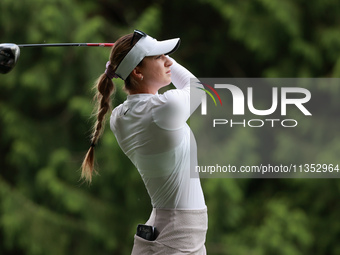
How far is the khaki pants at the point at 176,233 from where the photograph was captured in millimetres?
2363

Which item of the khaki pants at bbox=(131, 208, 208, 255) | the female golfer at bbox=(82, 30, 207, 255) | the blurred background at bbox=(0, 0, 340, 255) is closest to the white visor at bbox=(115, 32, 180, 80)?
the female golfer at bbox=(82, 30, 207, 255)

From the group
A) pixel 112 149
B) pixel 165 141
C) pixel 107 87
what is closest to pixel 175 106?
pixel 165 141

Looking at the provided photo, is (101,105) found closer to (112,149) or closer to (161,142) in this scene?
(161,142)

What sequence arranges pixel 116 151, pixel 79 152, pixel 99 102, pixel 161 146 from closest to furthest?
pixel 161 146 < pixel 99 102 < pixel 116 151 < pixel 79 152

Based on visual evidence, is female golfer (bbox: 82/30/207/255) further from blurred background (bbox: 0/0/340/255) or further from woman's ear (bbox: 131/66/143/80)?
blurred background (bbox: 0/0/340/255)

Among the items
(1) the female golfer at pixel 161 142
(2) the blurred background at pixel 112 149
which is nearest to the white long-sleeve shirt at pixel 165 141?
(1) the female golfer at pixel 161 142

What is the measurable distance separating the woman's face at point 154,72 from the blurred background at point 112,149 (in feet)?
13.7

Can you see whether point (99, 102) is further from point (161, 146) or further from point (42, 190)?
point (42, 190)

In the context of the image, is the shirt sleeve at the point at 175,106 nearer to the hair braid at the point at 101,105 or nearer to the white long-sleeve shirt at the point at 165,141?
the white long-sleeve shirt at the point at 165,141

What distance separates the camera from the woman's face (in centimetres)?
241

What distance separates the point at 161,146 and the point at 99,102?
0.32 m

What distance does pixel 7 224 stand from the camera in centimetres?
688

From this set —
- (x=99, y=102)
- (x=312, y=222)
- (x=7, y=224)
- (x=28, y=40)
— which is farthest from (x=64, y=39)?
(x=99, y=102)

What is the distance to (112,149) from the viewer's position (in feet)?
21.9
